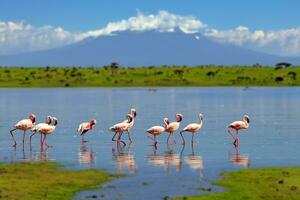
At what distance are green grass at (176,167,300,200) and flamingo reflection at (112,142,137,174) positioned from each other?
3.93 meters

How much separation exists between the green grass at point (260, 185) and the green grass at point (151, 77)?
8053 centimetres

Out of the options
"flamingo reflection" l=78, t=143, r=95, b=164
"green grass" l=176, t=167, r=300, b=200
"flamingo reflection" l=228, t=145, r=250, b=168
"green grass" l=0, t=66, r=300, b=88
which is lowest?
"green grass" l=176, t=167, r=300, b=200

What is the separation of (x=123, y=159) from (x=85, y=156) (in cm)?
204

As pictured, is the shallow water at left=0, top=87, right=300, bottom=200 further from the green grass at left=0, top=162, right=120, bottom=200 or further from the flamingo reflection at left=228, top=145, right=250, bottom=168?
the green grass at left=0, top=162, right=120, bottom=200

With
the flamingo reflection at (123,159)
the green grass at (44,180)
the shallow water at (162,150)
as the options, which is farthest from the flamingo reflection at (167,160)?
the green grass at (44,180)

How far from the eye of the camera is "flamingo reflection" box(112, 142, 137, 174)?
84.5ft

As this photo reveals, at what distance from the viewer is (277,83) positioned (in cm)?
10400

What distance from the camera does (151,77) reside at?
110188mm

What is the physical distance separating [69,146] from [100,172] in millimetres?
8320

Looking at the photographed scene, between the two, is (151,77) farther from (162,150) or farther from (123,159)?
(123,159)

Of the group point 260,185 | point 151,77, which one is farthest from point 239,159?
point 151,77

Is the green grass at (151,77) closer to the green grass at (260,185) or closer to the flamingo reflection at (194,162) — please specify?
the flamingo reflection at (194,162)

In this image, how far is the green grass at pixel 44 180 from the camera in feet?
68.5

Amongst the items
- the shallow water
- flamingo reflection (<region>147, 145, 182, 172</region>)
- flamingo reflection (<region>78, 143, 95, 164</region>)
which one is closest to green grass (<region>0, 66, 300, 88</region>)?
the shallow water
